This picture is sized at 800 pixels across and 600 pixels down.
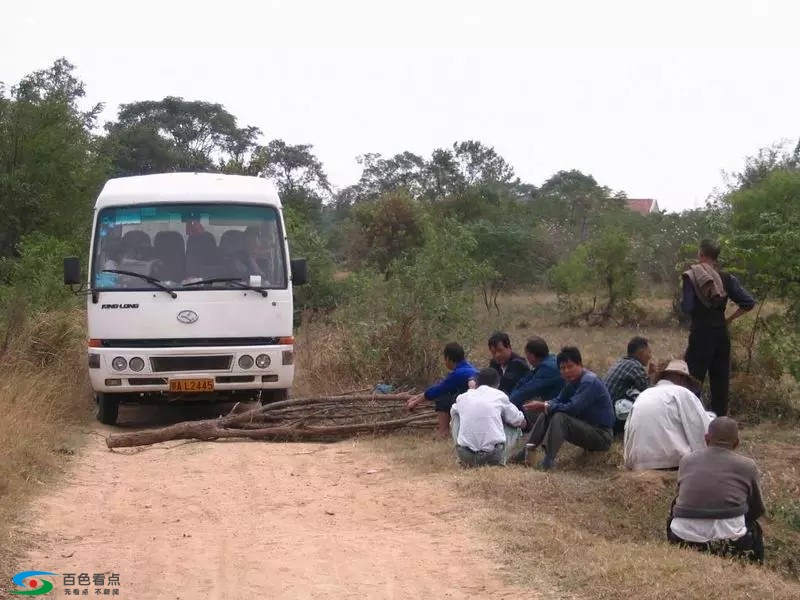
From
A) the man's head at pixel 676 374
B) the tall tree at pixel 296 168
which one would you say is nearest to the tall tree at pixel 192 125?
the tall tree at pixel 296 168

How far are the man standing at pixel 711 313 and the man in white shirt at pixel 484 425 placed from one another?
79.9 inches

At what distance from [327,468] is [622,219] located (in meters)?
27.3

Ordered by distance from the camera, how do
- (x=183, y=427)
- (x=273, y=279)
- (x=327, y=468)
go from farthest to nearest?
(x=273, y=279) < (x=183, y=427) < (x=327, y=468)

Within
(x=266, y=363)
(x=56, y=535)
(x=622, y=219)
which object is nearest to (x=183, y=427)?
(x=266, y=363)

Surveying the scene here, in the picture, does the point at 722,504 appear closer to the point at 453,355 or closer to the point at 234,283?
the point at 453,355

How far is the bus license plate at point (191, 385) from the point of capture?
35.6ft

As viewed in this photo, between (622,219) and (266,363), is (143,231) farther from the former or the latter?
(622,219)

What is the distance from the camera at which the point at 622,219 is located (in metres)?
35.1

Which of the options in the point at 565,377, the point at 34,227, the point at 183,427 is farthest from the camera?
the point at 34,227

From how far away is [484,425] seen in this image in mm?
8430

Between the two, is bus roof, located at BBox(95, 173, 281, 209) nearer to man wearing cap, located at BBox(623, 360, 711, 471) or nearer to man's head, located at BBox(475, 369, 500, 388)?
man's head, located at BBox(475, 369, 500, 388)

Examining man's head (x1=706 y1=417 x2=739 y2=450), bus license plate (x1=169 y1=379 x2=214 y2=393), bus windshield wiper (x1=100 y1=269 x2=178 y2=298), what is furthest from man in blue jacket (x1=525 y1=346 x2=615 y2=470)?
bus windshield wiper (x1=100 y1=269 x2=178 y2=298)

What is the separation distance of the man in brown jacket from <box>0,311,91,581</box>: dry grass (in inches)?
151

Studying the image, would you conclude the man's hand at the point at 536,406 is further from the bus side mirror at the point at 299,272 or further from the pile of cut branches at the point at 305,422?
the bus side mirror at the point at 299,272
